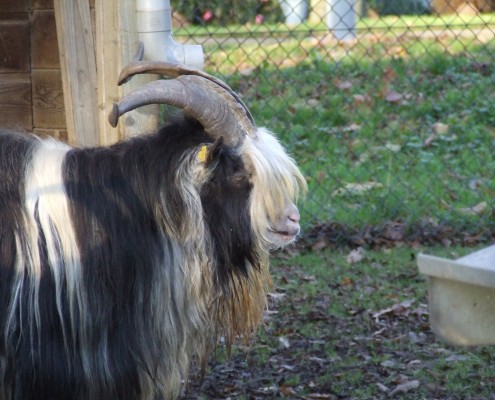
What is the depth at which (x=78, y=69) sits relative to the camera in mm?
4742

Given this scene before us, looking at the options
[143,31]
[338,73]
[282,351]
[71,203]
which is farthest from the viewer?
[338,73]

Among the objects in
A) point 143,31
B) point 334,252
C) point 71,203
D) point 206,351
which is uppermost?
point 143,31

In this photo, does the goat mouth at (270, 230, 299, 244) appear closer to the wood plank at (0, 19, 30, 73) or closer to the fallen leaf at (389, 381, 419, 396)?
the fallen leaf at (389, 381, 419, 396)

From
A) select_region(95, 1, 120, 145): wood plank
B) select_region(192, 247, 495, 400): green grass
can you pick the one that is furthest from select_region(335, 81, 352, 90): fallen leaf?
select_region(95, 1, 120, 145): wood plank

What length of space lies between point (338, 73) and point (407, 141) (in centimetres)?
143

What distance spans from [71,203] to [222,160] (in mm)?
542

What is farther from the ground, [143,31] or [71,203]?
[143,31]

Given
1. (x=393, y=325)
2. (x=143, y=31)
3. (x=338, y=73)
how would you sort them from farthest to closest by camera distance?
(x=338, y=73)
(x=393, y=325)
(x=143, y=31)

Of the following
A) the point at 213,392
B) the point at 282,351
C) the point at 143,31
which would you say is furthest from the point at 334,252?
the point at 143,31

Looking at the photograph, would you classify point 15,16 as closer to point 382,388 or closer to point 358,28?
point 382,388

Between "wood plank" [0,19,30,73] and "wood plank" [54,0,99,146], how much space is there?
0.63 m

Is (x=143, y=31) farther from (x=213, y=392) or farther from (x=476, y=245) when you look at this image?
(x=476, y=245)

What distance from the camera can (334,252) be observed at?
23.1ft

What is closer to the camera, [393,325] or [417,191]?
[393,325]
